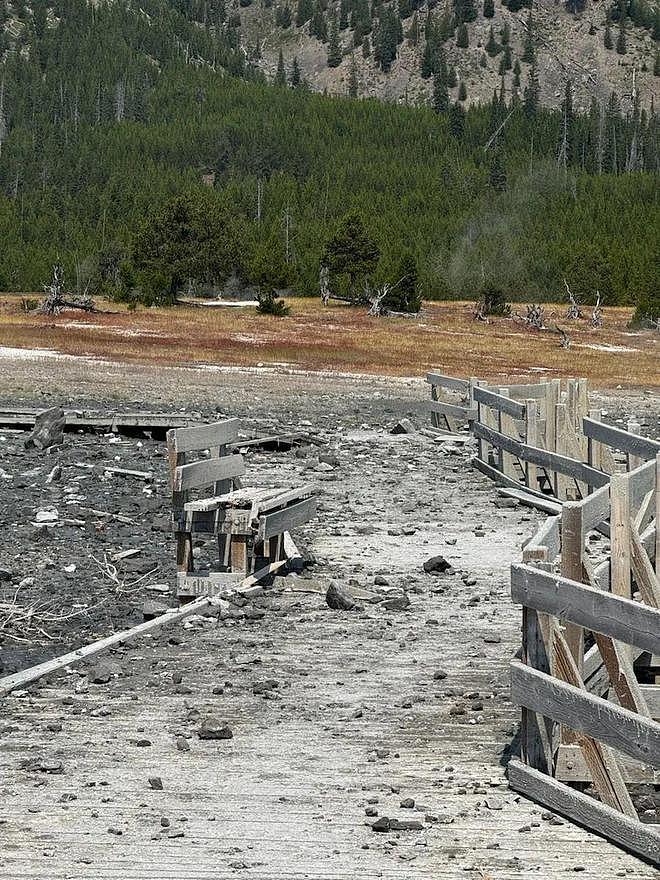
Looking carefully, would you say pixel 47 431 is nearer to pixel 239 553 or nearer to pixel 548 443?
pixel 548 443

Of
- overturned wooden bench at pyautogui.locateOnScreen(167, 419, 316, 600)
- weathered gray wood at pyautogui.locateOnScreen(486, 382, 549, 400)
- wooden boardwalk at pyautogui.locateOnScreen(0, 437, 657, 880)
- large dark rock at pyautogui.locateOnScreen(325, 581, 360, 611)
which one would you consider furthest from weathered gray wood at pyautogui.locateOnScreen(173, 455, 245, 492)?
weathered gray wood at pyautogui.locateOnScreen(486, 382, 549, 400)

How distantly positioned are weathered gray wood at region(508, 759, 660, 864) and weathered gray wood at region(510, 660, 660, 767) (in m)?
0.29

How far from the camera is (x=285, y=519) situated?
12539mm

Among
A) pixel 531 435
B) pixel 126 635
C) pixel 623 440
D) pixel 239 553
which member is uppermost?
pixel 623 440

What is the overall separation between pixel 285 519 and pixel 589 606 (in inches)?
242

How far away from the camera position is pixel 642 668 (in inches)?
375

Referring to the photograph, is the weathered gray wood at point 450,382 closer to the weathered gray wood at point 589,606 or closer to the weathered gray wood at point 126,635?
the weathered gray wood at point 126,635

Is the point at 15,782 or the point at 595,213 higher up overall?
the point at 595,213

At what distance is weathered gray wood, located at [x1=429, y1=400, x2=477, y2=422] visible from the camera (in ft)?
79.2

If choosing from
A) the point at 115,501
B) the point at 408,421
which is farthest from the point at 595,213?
the point at 115,501

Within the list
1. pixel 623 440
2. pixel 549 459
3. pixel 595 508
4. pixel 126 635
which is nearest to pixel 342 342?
pixel 549 459

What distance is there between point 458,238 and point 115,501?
12383cm

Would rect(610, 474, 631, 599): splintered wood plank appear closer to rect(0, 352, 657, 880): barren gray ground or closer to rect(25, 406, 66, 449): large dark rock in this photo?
rect(0, 352, 657, 880): barren gray ground

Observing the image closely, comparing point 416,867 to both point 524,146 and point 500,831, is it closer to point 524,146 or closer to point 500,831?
point 500,831
